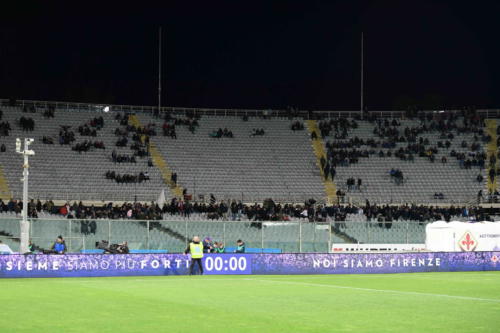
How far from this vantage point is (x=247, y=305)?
72.1ft

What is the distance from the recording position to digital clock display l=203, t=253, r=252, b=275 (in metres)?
37.0

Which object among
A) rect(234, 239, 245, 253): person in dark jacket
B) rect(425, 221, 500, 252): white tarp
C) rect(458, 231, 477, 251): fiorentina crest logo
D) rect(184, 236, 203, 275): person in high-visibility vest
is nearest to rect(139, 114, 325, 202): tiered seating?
rect(425, 221, 500, 252): white tarp

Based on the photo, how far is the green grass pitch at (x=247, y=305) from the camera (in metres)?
17.1

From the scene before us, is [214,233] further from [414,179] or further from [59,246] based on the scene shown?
[414,179]

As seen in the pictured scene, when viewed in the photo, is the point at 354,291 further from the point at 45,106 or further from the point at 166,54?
the point at 166,54

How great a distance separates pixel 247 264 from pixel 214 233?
4.23 metres

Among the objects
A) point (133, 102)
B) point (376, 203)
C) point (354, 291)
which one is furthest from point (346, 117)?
point (354, 291)

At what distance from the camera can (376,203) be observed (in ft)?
197

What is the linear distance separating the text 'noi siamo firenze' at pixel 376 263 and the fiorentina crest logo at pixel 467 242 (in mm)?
5666

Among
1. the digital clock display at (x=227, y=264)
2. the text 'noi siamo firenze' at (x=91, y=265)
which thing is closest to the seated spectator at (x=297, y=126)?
the digital clock display at (x=227, y=264)

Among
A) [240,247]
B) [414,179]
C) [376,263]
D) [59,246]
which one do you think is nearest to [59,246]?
[59,246]

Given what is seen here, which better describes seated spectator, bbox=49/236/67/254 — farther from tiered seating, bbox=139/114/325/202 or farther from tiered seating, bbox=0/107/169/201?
tiered seating, bbox=139/114/325/202

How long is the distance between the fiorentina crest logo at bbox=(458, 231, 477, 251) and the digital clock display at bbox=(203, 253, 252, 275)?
14.8 meters

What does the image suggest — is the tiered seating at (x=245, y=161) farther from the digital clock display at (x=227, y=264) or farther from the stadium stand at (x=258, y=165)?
the digital clock display at (x=227, y=264)
